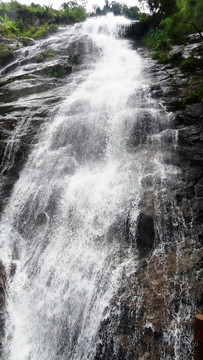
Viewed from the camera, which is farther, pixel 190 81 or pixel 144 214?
pixel 190 81

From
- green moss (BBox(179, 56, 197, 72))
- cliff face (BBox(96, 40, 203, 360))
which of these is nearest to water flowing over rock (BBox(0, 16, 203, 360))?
cliff face (BBox(96, 40, 203, 360))

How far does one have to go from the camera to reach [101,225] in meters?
6.79

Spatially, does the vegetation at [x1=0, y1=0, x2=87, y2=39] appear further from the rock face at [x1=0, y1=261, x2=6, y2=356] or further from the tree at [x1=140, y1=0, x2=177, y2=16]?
the rock face at [x1=0, y1=261, x2=6, y2=356]

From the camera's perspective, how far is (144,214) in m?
6.39

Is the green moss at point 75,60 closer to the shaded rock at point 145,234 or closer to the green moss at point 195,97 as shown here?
the green moss at point 195,97

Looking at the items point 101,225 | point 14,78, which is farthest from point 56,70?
point 101,225

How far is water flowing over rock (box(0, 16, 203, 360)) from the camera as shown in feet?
16.2

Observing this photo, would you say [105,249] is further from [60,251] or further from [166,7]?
[166,7]

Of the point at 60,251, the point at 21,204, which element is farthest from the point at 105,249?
the point at 21,204

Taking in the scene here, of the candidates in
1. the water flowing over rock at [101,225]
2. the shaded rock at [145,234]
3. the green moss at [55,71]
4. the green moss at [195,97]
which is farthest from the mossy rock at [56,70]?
the shaded rock at [145,234]

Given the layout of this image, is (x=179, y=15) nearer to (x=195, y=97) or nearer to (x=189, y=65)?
(x=189, y=65)

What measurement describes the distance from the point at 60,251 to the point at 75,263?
64 centimetres

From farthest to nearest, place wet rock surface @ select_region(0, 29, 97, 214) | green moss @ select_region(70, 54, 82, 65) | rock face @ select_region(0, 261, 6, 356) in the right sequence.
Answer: green moss @ select_region(70, 54, 82, 65)
wet rock surface @ select_region(0, 29, 97, 214)
rock face @ select_region(0, 261, 6, 356)

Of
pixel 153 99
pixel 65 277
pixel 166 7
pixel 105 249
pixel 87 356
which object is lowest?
pixel 87 356
